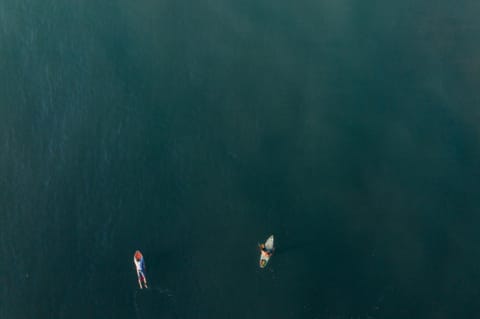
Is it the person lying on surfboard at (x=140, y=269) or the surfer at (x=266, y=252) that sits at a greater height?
the person lying on surfboard at (x=140, y=269)

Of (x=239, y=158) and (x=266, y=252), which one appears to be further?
(x=239, y=158)

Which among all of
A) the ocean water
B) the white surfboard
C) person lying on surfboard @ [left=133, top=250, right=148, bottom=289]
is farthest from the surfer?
person lying on surfboard @ [left=133, top=250, right=148, bottom=289]

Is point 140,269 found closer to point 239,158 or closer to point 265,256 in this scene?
point 265,256

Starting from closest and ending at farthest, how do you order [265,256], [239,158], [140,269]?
[140,269]
[265,256]
[239,158]

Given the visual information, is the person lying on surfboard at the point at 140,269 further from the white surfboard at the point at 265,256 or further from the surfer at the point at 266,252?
the surfer at the point at 266,252

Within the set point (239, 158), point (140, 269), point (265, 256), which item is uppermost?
point (239, 158)

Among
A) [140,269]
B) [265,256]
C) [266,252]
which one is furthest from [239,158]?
[140,269]

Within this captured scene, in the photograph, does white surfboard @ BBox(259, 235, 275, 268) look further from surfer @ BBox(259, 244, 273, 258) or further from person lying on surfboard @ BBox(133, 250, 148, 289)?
person lying on surfboard @ BBox(133, 250, 148, 289)

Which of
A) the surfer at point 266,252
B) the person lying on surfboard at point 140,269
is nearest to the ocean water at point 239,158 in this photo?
the person lying on surfboard at point 140,269

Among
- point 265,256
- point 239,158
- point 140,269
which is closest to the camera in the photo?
point 140,269
